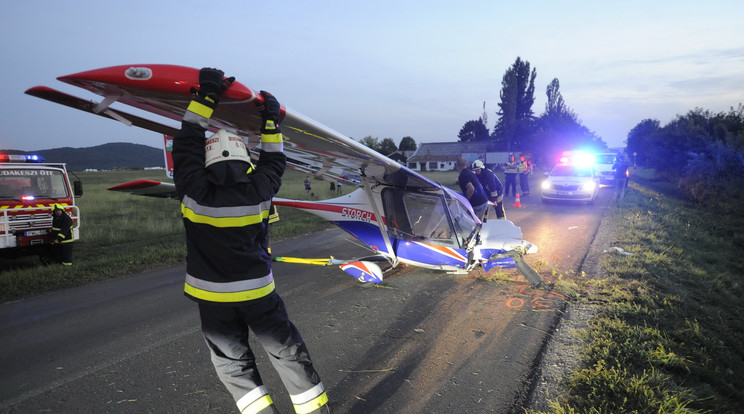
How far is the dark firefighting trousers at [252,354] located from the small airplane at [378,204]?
163 centimetres

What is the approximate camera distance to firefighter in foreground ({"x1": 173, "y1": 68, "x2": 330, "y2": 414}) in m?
2.34

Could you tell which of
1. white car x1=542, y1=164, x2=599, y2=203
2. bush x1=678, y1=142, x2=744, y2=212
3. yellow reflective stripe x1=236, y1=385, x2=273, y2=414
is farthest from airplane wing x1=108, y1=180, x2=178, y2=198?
bush x1=678, y1=142, x2=744, y2=212

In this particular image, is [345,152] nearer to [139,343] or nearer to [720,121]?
[139,343]

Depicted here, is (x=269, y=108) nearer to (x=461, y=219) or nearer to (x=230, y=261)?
(x=230, y=261)

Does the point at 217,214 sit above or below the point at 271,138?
below

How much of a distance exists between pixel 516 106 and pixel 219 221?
7360cm

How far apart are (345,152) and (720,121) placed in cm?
3493

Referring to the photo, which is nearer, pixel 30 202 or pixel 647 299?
pixel 647 299

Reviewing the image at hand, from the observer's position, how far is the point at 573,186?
15.3m

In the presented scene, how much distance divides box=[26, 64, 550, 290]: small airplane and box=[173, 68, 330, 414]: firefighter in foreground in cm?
78

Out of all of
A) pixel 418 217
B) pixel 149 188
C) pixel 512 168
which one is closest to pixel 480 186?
pixel 418 217

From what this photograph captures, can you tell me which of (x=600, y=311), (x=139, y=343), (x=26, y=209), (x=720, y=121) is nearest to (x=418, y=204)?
(x=600, y=311)

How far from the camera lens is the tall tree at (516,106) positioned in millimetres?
64312

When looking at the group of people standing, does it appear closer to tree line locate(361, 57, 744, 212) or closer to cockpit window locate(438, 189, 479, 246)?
cockpit window locate(438, 189, 479, 246)
